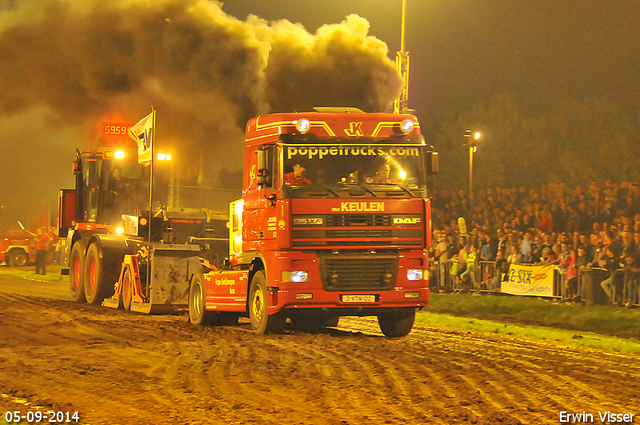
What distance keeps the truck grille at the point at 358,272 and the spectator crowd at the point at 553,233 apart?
253 inches

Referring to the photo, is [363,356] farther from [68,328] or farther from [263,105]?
[263,105]

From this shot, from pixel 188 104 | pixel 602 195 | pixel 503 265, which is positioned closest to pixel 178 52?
pixel 188 104

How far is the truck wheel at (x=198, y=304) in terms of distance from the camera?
1409 cm

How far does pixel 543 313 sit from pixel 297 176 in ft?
22.9

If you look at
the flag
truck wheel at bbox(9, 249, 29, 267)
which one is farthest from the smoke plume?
truck wheel at bbox(9, 249, 29, 267)

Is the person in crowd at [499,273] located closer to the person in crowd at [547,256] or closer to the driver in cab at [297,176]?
the person in crowd at [547,256]

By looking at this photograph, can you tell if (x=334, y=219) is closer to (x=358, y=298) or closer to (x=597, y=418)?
(x=358, y=298)

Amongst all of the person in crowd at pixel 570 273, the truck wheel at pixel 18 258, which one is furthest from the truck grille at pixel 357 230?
the truck wheel at pixel 18 258

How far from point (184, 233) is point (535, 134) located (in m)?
32.2

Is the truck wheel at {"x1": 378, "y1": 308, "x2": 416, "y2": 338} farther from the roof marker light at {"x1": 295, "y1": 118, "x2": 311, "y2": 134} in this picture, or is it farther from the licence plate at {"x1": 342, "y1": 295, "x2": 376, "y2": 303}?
the roof marker light at {"x1": 295, "y1": 118, "x2": 311, "y2": 134}

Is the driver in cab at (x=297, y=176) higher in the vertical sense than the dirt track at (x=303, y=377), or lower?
higher

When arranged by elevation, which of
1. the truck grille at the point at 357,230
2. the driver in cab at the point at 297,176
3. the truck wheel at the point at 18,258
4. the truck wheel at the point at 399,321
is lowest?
the truck wheel at the point at 399,321

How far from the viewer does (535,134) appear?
148 ft

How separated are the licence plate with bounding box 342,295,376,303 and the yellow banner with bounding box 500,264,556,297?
737cm
